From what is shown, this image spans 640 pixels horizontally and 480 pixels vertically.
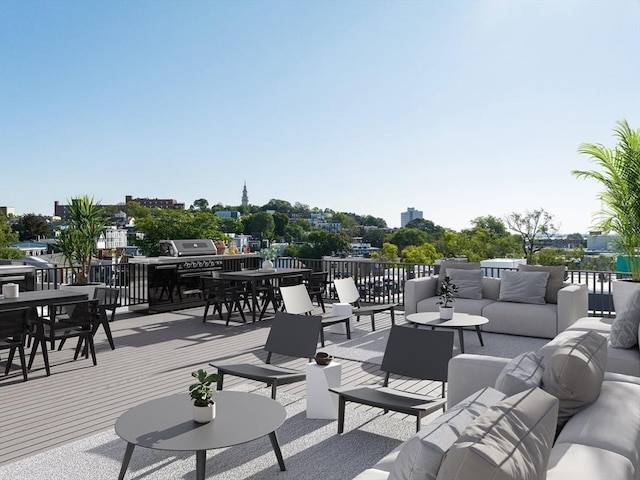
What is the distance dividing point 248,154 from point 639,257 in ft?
118

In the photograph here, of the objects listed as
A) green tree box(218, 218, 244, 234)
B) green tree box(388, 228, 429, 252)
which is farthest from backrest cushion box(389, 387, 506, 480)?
green tree box(218, 218, 244, 234)

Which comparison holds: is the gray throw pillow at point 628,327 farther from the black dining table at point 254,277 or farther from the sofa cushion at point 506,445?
the black dining table at point 254,277

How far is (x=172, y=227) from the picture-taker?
4234 centimetres

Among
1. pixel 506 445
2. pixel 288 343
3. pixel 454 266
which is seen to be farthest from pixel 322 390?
pixel 454 266

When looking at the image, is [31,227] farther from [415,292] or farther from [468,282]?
[468,282]

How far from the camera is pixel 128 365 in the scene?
5.55m

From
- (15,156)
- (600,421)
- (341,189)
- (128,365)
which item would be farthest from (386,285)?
(341,189)

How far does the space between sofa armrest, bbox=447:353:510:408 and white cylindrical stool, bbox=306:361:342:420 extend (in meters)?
0.96

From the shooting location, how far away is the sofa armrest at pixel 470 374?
3039 millimetres

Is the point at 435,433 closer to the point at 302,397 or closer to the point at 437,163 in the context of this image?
the point at 302,397

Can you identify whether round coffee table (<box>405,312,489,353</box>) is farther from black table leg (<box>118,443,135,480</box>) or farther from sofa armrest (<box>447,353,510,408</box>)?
black table leg (<box>118,443,135,480</box>)

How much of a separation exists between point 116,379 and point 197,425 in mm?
2724

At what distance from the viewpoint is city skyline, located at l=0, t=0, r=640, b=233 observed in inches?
424

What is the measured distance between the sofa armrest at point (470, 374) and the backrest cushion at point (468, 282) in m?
4.44
